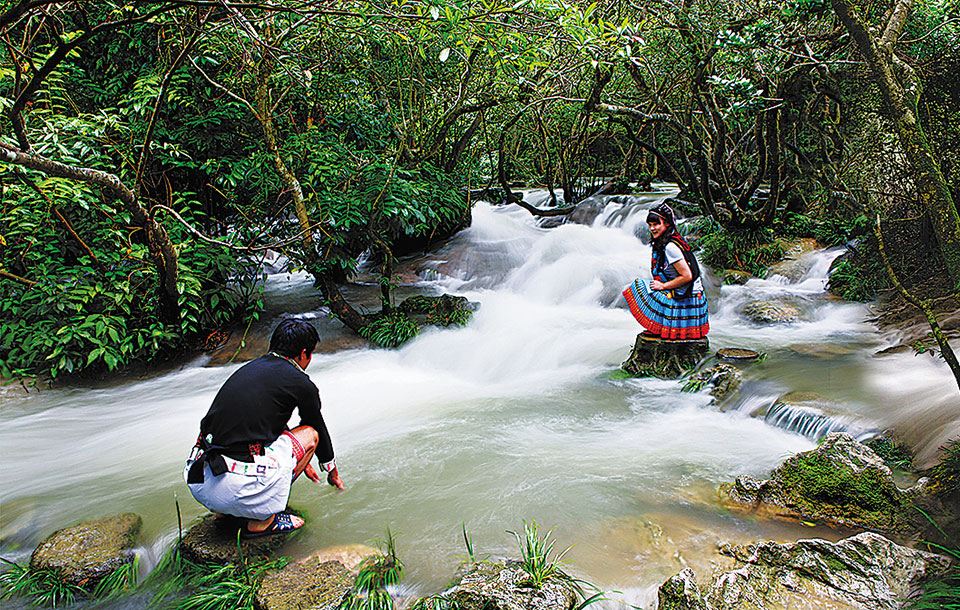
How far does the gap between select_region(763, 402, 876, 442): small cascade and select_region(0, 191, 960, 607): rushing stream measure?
2 cm

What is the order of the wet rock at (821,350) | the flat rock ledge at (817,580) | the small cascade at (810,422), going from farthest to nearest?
the wet rock at (821,350) → the small cascade at (810,422) → the flat rock ledge at (817,580)

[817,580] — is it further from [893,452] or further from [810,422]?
[810,422]

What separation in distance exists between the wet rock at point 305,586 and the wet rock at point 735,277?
862cm

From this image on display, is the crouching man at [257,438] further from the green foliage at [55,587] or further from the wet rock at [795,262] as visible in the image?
the wet rock at [795,262]

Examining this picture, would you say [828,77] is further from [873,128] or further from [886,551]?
[886,551]

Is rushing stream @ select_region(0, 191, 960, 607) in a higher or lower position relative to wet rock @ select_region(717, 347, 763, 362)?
lower

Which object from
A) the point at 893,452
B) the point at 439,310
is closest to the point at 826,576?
the point at 893,452

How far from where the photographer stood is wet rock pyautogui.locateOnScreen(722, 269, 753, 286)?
9.77m

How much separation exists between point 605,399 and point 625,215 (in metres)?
8.14

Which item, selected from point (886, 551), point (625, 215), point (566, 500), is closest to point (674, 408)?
point (566, 500)

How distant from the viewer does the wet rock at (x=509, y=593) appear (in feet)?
8.87

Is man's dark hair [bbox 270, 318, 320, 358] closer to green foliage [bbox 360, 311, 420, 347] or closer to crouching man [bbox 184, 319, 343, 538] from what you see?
crouching man [bbox 184, 319, 343, 538]

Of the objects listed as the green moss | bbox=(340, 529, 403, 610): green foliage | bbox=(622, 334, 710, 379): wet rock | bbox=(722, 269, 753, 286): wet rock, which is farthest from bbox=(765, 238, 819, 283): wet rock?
bbox=(340, 529, 403, 610): green foliage

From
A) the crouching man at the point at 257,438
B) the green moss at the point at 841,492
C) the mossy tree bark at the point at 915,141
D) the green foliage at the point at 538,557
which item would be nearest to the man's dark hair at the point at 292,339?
the crouching man at the point at 257,438
